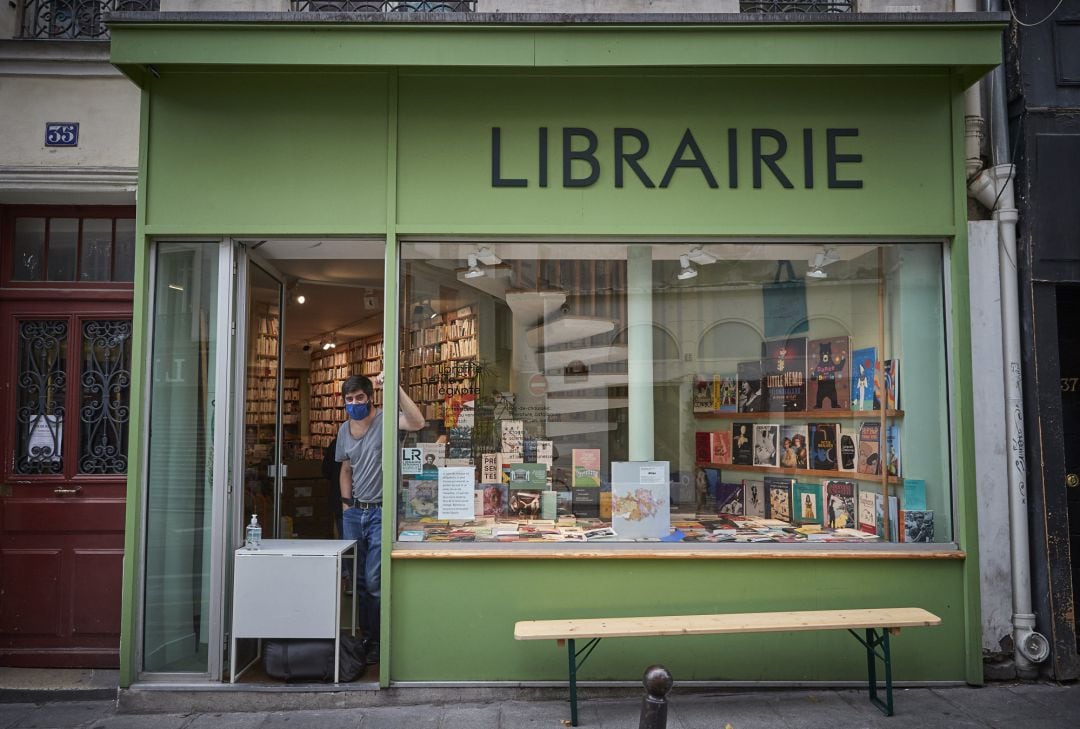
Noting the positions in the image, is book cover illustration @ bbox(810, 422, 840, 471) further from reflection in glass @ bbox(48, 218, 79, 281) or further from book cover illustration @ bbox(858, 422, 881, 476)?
reflection in glass @ bbox(48, 218, 79, 281)

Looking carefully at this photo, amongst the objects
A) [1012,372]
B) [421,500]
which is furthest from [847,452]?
[421,500]

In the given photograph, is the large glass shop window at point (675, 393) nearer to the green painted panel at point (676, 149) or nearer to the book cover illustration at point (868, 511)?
the book cover illustration at point (868, 511)

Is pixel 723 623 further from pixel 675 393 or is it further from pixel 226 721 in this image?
pixel 226 721

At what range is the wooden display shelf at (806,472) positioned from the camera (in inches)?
223

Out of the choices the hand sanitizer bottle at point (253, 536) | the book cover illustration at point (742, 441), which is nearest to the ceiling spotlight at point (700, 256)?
the book cover illustration at point (742, 441)

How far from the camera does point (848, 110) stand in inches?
207

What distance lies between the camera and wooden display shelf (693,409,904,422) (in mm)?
5777

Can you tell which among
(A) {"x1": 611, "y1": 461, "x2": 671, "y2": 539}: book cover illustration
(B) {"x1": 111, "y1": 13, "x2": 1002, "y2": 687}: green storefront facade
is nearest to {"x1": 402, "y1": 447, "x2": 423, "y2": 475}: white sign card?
(B) {"x1": 111, "y1": 13, "x2": 1002, "y2": 687}: green storefront facade

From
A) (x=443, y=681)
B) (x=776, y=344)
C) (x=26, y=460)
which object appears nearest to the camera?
A: (x=443, y=681)

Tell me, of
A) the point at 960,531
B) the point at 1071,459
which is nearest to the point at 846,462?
the point at 960,531

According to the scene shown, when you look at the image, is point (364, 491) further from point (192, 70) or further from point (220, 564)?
point (192, 70)

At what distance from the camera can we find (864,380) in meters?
5.80

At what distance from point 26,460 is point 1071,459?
7.88m

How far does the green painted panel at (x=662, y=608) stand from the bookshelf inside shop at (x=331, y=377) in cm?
670
